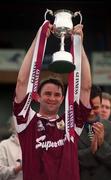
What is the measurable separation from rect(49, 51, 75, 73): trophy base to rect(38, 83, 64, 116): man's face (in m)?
0.28

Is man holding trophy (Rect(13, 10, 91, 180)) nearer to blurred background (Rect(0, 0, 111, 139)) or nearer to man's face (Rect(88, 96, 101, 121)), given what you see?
man's face (Rect(88, 96, 101, 121))

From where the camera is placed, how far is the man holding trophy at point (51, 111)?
420cm

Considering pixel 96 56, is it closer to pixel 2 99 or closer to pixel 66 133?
pixel 2 99

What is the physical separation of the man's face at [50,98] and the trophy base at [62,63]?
→ 283 mm

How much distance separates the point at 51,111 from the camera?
434 cm

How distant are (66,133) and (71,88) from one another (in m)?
0.30

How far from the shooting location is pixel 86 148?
4.67 meters

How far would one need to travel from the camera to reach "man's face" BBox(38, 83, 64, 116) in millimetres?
4320

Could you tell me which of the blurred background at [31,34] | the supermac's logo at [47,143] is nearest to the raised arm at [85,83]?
the supermac's logo at [47,143]

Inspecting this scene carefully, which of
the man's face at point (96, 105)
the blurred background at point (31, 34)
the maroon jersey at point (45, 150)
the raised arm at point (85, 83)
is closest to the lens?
the maroon jersey at point (45, 150)

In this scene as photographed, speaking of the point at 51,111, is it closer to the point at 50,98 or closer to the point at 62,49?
the point at 50,98

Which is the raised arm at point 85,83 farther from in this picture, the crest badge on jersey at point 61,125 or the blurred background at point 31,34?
the blurred background at point 31,34

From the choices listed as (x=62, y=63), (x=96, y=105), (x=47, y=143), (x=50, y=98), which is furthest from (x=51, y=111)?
(x=96, y=105)

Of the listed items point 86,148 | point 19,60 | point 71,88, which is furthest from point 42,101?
point 19,60
